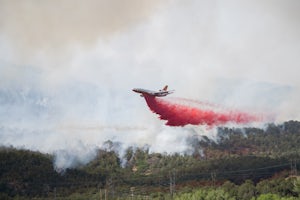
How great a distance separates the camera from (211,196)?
135m

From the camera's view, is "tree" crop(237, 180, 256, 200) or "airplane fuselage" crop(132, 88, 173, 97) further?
"tree" crop(237, 180, 256, 200)

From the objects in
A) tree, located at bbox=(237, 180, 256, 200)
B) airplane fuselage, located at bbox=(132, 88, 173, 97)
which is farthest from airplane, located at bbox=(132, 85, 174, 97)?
tree, located at bbox=(237, 180, 256, 200)

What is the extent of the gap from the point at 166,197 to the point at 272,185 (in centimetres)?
4120

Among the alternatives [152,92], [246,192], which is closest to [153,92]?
[152,92]

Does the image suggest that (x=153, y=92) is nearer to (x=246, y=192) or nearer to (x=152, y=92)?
(x=152, y=92)

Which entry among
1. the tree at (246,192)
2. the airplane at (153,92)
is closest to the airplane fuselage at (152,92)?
the airplane at (153,92)

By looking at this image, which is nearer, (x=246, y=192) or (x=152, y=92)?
(x=152, y=92)

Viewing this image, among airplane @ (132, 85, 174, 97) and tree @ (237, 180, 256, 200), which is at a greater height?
airplane @ (132, 85, 174, 97)

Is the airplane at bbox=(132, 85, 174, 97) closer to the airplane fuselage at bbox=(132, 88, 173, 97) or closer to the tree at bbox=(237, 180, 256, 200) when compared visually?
the airplane fuselage at bbox=(132, 88, 173, 97)

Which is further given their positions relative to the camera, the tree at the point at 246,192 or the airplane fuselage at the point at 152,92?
the tree at the point at 246,192

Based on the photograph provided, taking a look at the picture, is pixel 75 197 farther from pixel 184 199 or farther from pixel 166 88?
pixel 166 88

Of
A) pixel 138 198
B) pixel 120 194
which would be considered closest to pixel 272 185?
pixel 138 198

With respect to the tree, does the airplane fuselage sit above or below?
above

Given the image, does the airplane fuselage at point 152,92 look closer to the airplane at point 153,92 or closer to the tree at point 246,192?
the airplane at point 153,92
